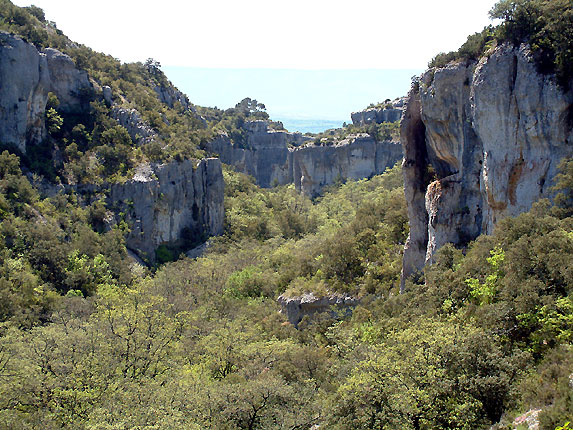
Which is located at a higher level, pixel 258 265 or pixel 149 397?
pixel 149 397

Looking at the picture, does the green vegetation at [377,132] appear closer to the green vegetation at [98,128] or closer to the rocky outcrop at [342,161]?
the rocky outcrop at [342,161]

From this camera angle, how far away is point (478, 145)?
25531 mm

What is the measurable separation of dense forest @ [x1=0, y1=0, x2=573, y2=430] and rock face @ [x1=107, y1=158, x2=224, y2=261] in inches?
58.9

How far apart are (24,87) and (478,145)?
122 feet

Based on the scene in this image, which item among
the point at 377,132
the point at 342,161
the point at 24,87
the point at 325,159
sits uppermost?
the point at 24,87

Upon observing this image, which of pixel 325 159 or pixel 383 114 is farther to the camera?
pixel 383 114

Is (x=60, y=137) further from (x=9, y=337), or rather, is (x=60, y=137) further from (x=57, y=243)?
(x=9, y=337)

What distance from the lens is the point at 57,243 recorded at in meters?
39.9

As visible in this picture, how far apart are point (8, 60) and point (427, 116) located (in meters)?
35.0

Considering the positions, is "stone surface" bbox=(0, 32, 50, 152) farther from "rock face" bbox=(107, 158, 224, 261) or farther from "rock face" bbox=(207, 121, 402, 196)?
"rock face" bbox=(207, 121, 402, 196)

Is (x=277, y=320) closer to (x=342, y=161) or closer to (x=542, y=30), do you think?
(x=542, y=30)

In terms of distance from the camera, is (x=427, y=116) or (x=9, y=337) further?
(x=427, y=116)

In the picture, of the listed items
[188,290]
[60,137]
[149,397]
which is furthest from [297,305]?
[60,137]

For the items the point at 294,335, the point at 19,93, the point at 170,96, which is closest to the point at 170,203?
the point at 19,93
